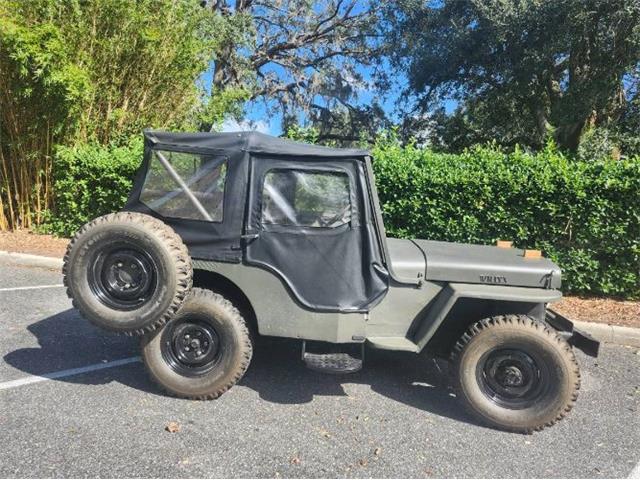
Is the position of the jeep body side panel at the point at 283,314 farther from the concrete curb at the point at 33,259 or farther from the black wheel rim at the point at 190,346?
the concrete curb at the point at 33,259

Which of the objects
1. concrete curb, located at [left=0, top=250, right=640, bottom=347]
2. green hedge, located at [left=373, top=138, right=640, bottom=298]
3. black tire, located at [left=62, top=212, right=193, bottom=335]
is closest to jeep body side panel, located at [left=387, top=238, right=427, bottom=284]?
black tire, located at [left=62, top=212, right=193, bottom=335]

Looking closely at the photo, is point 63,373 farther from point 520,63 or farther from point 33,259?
point 520,63

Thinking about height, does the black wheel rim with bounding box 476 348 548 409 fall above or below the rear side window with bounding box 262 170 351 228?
below

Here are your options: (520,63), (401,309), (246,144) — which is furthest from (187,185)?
(520,63)

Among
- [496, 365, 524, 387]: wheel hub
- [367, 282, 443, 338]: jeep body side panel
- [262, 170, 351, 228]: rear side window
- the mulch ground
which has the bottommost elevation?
the mulch ground

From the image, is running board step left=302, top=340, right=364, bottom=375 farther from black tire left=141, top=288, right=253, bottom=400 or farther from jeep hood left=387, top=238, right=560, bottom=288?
jeep hood left=387, top=238, right=560, bottom=288

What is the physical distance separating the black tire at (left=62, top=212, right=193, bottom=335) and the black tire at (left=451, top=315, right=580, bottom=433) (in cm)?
208

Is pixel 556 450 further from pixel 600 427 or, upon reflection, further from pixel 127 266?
pixel 127 266

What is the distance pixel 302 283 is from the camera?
346 centimetres

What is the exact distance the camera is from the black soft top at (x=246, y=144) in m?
3.45

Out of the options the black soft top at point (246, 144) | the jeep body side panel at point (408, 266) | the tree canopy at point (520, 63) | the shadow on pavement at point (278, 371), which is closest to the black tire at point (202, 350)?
the shadow on pavement at point (278, 371)

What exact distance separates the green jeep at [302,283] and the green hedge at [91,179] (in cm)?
547

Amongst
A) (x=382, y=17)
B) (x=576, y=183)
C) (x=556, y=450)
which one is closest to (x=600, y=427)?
(x=556, y=450)

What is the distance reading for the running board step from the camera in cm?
344
